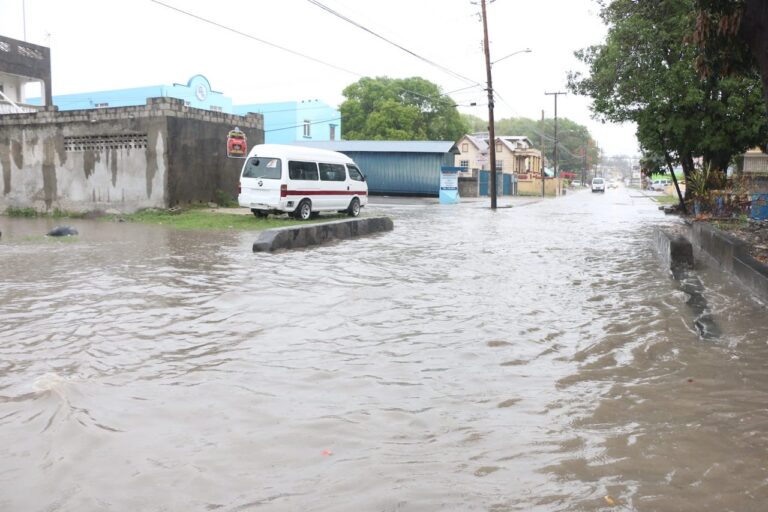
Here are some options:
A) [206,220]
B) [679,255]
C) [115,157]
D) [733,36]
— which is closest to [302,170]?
[206,220]

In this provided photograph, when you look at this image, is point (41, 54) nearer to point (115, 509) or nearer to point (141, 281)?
point (141, 281)

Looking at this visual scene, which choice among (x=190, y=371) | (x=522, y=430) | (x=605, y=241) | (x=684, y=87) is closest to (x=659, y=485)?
(x=522, y=430)

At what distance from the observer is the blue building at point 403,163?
3866cm

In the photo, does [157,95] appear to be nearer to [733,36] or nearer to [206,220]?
[206,220]

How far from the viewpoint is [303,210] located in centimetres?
1827

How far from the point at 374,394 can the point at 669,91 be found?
1853 centimetres

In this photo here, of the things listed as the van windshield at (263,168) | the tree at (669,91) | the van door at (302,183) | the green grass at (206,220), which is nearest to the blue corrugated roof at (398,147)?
the tree at (669,91)

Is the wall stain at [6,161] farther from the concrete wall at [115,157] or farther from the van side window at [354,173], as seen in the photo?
the van side window at [354,173]

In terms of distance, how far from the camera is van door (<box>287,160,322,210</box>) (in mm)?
17547

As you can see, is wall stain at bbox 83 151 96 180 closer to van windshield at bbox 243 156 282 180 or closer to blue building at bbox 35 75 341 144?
van windshield at bbox 243 156 282 180

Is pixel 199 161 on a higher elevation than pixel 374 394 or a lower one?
higher

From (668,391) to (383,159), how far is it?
117 feet

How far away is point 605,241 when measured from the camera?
15.4 metres

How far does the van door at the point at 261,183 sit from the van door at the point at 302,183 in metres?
0.37
